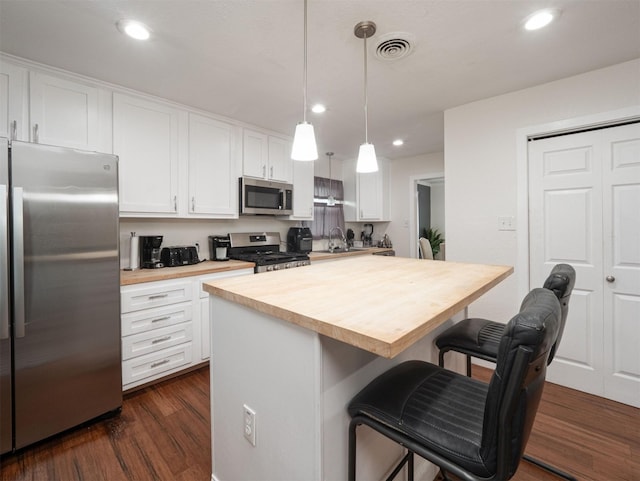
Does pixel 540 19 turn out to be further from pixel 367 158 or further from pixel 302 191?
pixel 302 191

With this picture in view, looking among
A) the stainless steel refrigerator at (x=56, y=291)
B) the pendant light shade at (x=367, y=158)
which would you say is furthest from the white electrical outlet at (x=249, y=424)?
the pendant light shade at (x=367, y=158)

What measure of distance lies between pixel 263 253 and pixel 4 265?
226 cm

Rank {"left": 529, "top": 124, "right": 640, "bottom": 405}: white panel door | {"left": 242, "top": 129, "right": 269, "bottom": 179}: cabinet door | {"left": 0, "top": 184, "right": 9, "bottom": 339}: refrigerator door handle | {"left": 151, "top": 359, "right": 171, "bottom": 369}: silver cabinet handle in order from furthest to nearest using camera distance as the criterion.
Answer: {"left": 242, "top": 129, "right": 269, "bottom": 179}: cabinet door, {"left": 151, "top": 359, "right": 171, "bottom": 369}: silver cabinet handle, {"left": 529, "top": 124, "right": 640, "bottom": 405}: white panel door, {"left": 0, "top": 184, "right": 9, "bottom": 339}: refrigerator door handle

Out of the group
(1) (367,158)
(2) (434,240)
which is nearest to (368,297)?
(1) (367,158)

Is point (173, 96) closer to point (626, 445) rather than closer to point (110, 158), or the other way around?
point (110, 158)

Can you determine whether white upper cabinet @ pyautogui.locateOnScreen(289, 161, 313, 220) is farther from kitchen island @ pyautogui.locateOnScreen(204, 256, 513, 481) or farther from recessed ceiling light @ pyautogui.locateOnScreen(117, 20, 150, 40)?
kitchen island @ pyautogui.locateOnScreen(204, 256, 513, 481)

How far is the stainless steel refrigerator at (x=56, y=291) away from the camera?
160 cm

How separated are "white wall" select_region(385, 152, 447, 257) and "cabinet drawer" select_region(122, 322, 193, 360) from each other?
3524 millimetres

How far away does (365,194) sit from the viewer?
4.75 meters

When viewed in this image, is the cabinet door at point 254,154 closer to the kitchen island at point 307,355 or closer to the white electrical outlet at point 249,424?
the kitchen island at point 307,355

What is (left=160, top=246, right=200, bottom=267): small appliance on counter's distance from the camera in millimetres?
2791

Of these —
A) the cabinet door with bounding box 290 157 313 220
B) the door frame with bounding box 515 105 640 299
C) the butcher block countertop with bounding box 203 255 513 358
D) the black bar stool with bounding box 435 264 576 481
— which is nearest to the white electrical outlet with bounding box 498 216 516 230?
the door frame with bounding box 515 105 640 299

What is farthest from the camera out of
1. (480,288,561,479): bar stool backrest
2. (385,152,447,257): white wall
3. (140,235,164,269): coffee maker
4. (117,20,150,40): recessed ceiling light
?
(385,152,447,257): white wall

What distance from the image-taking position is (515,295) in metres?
2.56
